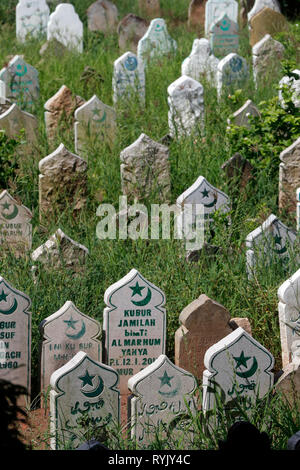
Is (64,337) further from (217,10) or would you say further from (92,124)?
(217,10)

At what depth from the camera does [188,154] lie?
17.8 feet

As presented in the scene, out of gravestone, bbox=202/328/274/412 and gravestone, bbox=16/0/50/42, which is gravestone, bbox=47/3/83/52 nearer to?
gravestone, bbox=16/0/50/42

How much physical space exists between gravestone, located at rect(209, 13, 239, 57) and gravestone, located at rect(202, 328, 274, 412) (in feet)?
17.6

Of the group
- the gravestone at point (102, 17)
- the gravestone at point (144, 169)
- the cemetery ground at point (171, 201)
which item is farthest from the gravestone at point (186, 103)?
the gravestone at point (102, 17)

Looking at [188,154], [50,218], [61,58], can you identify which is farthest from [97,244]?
[61,58]

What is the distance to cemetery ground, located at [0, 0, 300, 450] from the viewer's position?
3.79 metres

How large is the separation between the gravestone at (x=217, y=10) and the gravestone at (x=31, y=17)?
6.28 ft

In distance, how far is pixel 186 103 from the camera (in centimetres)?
596

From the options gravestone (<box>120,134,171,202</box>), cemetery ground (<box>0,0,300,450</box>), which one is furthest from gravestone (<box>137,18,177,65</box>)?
gravestone (<box>120,134,171,202</box>)

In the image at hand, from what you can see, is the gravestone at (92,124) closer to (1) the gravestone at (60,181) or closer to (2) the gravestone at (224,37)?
A: (1) the gravestone at (60,181)

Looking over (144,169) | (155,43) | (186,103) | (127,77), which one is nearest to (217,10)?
(155,43)

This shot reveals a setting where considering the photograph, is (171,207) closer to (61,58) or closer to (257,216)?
(257,216)

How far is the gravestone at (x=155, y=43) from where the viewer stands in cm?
780
